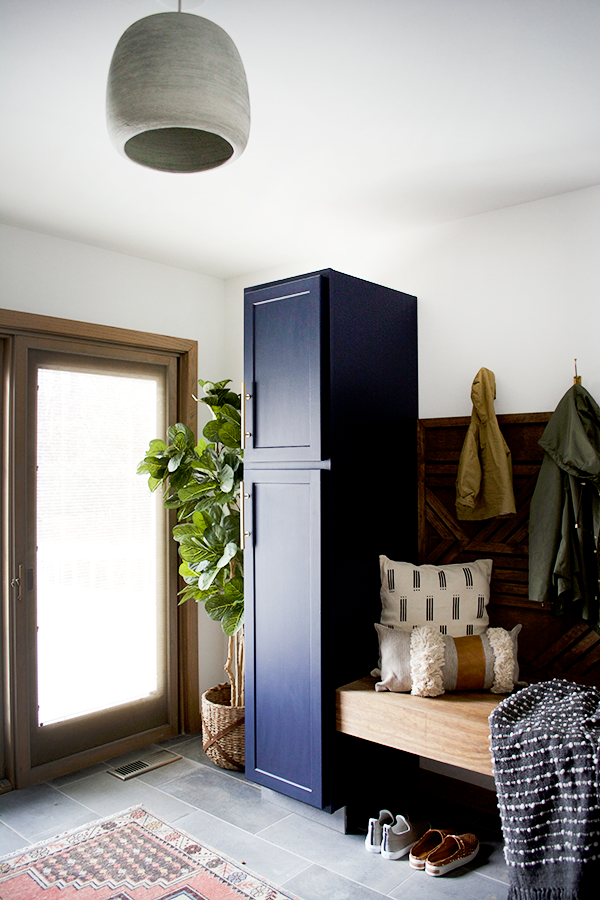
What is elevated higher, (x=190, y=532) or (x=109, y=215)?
(x=109, y=215)

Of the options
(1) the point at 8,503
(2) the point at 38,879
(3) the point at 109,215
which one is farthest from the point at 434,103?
(2) the point at 38,879

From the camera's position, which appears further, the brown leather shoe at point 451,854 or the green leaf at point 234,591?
the green leaf at point 234,591

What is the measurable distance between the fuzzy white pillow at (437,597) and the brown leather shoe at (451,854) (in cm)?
80

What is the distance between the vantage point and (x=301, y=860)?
8.91ft

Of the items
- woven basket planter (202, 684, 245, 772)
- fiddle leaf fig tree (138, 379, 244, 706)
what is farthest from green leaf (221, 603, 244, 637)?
woven basket planter (202, 684, 245, 772)

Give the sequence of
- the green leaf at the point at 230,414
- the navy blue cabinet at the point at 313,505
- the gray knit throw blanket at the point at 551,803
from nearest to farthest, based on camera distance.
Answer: the gray knit throw blanket at the point at 551,803
the navy blue cabinet at the point at 313,505
the green leaf at the point at 230,414

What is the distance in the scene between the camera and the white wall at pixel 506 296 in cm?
296

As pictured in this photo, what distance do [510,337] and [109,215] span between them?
6.55ft

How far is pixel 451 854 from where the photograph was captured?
8.70 feet

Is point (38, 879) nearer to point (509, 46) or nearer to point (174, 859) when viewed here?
point (174, 859)

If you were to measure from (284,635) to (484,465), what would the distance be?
1.19 m

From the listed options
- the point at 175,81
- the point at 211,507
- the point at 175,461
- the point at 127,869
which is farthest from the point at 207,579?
the point at 175,81

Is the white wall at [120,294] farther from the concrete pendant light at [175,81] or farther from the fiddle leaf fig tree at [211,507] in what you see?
the concrete pendant light at [175,81]

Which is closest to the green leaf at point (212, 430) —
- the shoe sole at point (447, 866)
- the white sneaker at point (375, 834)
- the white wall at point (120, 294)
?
the white wall at point (120, 294)
